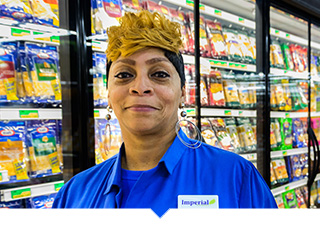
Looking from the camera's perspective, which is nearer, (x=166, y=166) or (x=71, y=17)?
(x=166, y=166)

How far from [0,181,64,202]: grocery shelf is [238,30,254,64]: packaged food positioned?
1.99m

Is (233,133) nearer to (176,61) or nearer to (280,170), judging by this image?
(280,170)

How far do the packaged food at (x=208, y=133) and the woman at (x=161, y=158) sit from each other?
1237mm

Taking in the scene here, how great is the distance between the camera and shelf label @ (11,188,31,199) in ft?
4.61

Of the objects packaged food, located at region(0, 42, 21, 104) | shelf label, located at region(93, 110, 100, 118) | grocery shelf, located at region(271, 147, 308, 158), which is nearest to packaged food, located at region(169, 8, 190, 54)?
shelf label, located at region(93, 110, 100, 118)

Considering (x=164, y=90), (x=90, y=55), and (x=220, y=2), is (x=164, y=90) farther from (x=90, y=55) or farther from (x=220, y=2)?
(x=220, y=2)

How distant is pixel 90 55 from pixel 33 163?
0.71 m

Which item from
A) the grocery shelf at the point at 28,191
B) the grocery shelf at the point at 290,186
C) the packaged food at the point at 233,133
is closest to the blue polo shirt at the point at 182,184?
the grocery shelf at the point at 28,191

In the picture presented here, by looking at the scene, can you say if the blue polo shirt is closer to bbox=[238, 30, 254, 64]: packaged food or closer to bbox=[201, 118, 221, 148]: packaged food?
bbox=[201, 118, 221, 148]: packaged food

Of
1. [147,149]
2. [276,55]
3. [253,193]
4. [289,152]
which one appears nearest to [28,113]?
[147,149]

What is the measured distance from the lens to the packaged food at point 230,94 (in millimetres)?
2506

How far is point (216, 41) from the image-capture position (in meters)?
2.39
